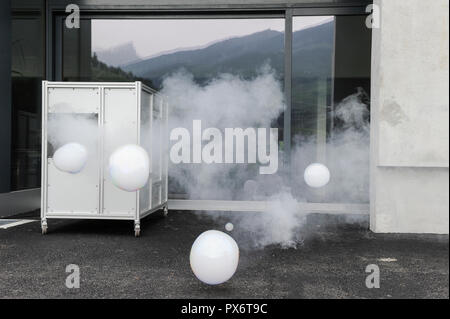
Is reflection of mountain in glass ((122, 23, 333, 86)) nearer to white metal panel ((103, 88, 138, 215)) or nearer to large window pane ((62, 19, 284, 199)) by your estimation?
large window pane ((62, 19, 284, 199))

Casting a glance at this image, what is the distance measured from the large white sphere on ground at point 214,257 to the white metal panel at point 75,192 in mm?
2507

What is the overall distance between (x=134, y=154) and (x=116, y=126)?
6.46ft

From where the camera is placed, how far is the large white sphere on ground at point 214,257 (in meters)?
2.62

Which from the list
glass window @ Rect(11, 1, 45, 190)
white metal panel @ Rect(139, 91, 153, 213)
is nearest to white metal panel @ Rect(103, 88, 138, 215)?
white metal panel @ Rect(139, 91, 153, 213)

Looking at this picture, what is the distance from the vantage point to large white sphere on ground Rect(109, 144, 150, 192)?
2885 millimetres

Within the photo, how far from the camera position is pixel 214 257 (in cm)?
261

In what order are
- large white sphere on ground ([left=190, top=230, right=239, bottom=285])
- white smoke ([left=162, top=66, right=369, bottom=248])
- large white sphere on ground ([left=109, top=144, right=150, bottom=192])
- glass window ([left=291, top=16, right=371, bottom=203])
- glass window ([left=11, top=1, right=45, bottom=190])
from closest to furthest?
large white sphere on ground ([left=190, top=230, right=239, bottom=285]), large white sphere on ground ([left=109, top=144, right=150, bottom=192]), glass window ([left=11, top=1, right=45, bottom=190]), white smoke ([left=162, top=66, right=369, bottom=248]), glass window ([left=291, top=16, right=371, bottom=203])

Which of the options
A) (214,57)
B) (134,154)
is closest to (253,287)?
(134,154)

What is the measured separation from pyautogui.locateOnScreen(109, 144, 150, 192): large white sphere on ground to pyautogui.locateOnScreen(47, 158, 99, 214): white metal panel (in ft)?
6.62

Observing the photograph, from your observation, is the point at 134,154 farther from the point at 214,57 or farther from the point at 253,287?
the point at 214,57

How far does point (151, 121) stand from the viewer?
5.18 meters

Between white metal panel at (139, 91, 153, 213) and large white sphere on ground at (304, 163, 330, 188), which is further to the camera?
white metal panel at (139, 91, 153, 213)

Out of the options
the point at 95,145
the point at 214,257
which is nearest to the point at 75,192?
the point at 95,145
